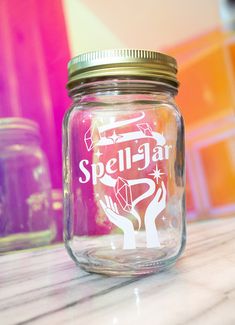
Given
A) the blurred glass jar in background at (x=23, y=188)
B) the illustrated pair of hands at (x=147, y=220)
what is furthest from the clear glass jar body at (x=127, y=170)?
the blurred glass jar in background at (x=23, y=188)

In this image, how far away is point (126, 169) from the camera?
1.54 ft

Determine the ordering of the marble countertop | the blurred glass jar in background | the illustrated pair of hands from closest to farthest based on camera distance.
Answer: the marble countertop → the illustrated pair of hands → the blurred glass jar in background

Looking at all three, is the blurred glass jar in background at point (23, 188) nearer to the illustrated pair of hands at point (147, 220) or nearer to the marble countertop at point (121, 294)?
the marble countertop at point (121, 294)

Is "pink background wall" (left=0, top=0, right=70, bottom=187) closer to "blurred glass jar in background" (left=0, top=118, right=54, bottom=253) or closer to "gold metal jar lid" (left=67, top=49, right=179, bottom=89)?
"blurred glass jar in background" (left=0, top=118, right=54, bottom=253)

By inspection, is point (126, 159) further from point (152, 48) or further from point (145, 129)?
point (152, 48)

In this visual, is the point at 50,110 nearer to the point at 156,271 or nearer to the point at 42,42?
the point at 42,42

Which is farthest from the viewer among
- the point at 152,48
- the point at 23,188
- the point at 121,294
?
the point at 152,48

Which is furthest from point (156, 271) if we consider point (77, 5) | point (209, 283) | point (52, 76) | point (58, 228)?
point (77, 5)

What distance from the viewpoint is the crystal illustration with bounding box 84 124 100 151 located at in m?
0.47

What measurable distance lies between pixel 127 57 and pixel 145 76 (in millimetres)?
27

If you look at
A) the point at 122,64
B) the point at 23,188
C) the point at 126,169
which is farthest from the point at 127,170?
the point at 23,188

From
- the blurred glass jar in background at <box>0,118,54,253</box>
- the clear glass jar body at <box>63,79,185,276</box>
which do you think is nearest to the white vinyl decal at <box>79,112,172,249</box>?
the clear glass jar body at <box>63,79,185,276</box>

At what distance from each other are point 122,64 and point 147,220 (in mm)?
169

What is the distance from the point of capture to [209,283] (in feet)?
1.30
